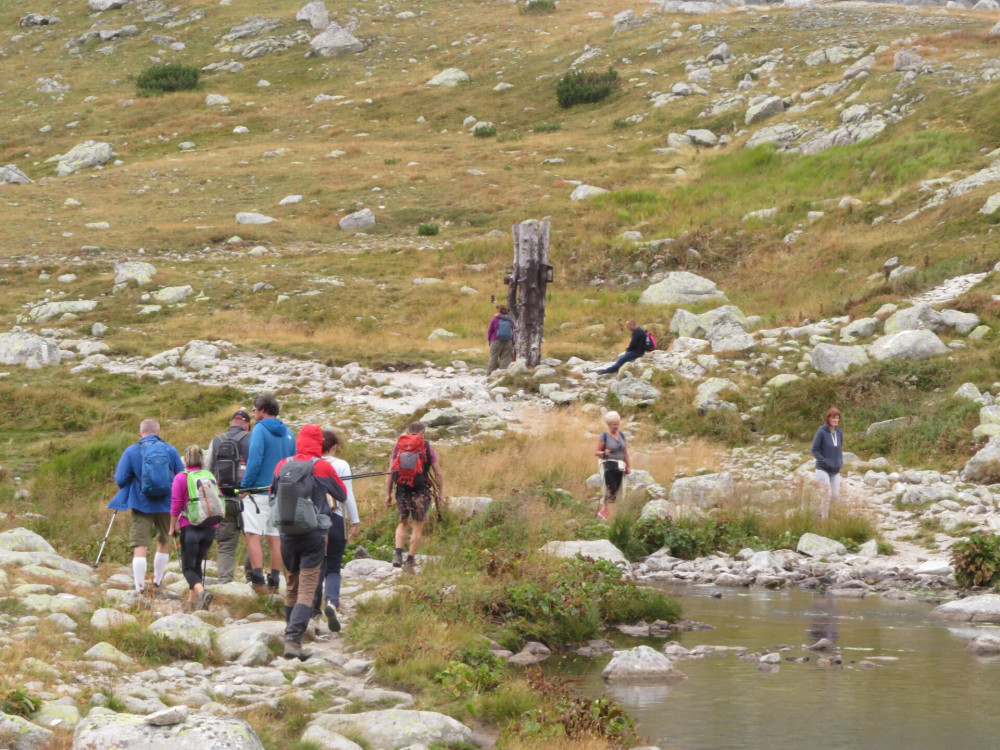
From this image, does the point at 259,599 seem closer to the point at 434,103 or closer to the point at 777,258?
the point at 777,258

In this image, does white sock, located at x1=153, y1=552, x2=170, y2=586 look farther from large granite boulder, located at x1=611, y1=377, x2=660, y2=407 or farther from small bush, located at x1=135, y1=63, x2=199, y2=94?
small bush, located at x1=135, y1=63, x2=199, y2=94

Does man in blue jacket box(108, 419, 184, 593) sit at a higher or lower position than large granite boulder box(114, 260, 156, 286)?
lower

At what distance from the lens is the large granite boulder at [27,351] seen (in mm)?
23562

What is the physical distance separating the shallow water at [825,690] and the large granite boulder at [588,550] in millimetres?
1412

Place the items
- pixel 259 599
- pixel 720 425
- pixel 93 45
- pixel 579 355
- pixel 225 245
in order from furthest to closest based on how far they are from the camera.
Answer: pixel 93 45, pixel 225 245, pixel 579 355, pixel 720 425, pixel 259 599

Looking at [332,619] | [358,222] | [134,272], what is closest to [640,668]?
[332,619]

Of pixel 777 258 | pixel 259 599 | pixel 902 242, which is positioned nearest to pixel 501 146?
pixel 777 258

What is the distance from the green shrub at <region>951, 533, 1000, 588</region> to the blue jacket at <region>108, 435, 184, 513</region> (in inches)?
338

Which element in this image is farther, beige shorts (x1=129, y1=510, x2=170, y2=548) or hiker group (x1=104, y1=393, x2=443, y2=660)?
beige shorts (x1=129, y1=510, x2=170, y2=548)

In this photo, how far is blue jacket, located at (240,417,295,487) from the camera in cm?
1024

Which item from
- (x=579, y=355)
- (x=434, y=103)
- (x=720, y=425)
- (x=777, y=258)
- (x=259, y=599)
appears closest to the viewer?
(x=259, y=599)

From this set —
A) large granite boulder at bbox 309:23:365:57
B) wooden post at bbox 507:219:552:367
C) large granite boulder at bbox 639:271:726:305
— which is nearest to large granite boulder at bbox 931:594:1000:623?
wooden post at bbox 507:219:552:367

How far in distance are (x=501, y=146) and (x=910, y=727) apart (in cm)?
4016

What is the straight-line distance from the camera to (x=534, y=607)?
1077 cm
